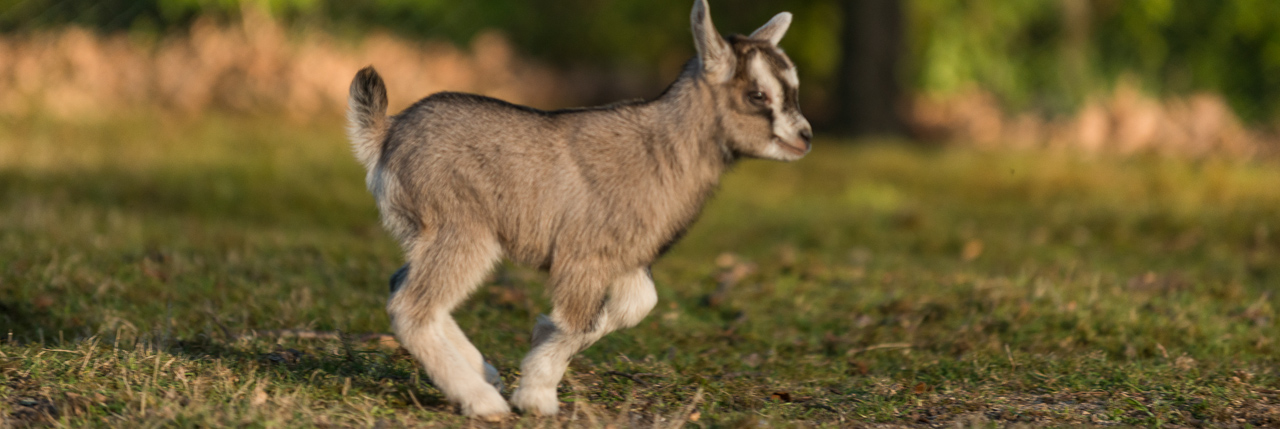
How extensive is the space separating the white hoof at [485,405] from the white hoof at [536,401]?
104 millimetres

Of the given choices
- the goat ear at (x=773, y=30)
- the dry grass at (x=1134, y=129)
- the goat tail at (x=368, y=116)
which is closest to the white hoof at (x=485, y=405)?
the goat tail at (x=368, y=116)

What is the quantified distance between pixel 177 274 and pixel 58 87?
24.1ft

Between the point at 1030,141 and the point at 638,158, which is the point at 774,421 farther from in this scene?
the point at 1030,141

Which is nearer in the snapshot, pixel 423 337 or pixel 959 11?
pixel 423 337

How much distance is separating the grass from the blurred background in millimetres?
1110

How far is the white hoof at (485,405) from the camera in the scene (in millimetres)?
4422

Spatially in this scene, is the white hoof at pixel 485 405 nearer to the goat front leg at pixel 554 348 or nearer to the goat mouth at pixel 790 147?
the goat front leg at pixel 554 348

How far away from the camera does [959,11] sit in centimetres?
1848

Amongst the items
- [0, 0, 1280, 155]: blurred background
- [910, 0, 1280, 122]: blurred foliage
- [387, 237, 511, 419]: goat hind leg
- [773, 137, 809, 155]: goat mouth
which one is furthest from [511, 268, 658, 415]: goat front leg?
[910, 0, 1280, 122]: blurred foliage

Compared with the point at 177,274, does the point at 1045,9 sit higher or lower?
higher

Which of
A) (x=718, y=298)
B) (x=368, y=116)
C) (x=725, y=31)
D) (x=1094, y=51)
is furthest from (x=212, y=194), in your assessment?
(x=1094, y=51)

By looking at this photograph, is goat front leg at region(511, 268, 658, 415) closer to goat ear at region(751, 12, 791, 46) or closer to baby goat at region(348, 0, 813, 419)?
baby goat at region(348, 0, 813, 419)

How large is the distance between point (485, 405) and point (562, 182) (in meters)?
0.91

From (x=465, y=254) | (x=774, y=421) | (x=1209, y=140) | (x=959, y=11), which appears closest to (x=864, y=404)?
(x=774, y=421)
